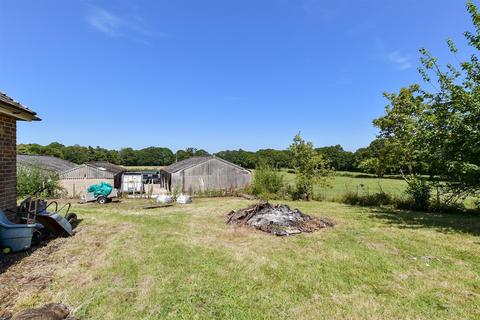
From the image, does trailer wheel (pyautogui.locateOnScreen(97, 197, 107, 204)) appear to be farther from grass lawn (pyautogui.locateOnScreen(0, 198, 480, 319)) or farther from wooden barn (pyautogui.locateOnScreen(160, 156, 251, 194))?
wooden barn (pyautogui.locateOnScreen(160, 156, 251, 194))

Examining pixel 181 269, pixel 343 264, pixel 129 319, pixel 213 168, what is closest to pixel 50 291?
pixel 129 319

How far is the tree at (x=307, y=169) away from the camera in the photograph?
1638 centimetres

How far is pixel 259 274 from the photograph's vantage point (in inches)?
195

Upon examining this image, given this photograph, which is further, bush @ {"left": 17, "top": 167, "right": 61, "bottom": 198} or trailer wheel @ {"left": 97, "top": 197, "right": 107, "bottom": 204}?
bush @ {"left": 17, "top": 167, "right": 61, "bottom": 198}

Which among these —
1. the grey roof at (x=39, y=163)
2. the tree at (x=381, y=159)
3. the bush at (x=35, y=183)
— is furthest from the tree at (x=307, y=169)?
the grey roof at (x=39, y=163)

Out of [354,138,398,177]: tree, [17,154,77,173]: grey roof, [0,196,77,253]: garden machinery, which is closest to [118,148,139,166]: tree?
[17,154,77,173]: grey roof

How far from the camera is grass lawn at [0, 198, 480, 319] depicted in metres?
3.72

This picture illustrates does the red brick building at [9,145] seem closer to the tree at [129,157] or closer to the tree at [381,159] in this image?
the tree at [381,159]

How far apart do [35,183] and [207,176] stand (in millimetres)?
11699

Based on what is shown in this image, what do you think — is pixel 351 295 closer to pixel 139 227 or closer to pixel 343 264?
pixel 343 264

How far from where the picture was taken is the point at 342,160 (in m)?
69.7

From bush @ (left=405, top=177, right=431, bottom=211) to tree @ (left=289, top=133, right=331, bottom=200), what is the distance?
14.6 ft

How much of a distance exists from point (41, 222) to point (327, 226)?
782 centimetres

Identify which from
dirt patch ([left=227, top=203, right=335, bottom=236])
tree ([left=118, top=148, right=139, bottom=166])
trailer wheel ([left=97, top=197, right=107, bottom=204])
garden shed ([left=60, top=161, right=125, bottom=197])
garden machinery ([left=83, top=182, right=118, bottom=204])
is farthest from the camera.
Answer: tree ([left=118, top=148, right=139, bottom=166])
